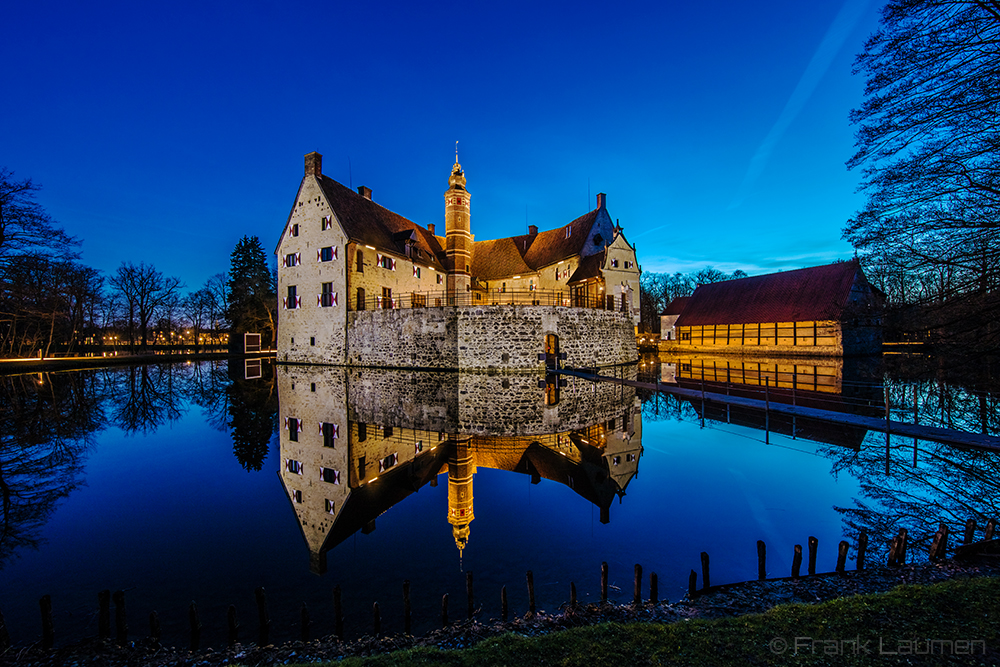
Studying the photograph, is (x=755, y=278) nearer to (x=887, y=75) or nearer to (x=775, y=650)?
(x=887, y=75)

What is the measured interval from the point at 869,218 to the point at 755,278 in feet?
122

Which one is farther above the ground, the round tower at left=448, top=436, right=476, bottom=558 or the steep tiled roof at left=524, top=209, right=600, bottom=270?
the steep tiled roof at left=524, top=209, right=600, bottom=270

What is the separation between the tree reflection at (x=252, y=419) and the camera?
934 cm

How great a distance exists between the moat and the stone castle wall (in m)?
8.68

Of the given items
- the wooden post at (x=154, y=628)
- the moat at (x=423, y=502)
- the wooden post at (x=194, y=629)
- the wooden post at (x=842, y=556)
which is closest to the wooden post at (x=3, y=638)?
the moat at (x=423, y=502)

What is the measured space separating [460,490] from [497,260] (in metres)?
31.5

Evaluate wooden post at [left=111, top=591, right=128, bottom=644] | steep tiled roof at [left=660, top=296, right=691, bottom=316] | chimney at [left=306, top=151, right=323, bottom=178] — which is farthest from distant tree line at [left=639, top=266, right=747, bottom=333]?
wooden post at [left=111, top=591, right=128, bottom=644]

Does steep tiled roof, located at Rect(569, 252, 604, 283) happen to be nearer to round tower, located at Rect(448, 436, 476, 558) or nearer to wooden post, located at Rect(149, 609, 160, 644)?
round tower, located at Rect(448, 436, 476, 558)

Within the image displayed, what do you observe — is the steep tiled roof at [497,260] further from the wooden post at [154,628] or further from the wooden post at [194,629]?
the wooden post at [154,628]

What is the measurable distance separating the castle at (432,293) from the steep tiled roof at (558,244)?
12 centimetres

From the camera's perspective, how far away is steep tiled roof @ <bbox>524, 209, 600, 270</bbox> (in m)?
32.2

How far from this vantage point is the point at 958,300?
22.4 ft

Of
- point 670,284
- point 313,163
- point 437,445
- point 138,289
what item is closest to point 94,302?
point 138,289

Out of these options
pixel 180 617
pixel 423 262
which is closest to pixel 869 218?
pixel 180 617
